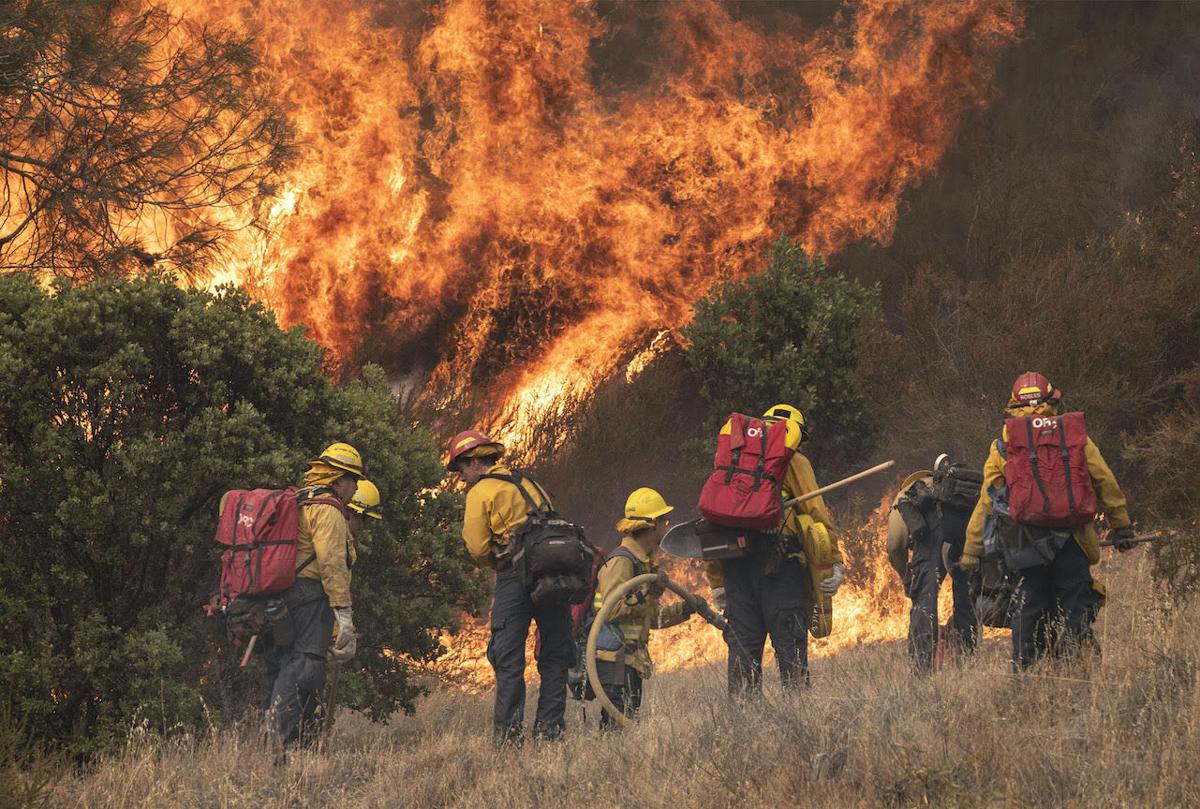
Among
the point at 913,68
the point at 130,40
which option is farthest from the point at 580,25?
the point at 130,40

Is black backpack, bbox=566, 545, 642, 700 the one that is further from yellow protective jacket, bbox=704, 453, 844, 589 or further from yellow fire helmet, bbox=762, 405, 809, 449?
yellow fire helmet, bbox=762, 405, 809, 449

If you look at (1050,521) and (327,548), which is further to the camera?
(327,548)

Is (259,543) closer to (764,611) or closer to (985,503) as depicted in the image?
(764,611)

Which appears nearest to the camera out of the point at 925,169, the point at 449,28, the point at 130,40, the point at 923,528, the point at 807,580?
the point at 807,580

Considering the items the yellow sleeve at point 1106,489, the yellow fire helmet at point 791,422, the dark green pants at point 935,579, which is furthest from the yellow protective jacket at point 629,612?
the yellow sleeve at point 1106,489

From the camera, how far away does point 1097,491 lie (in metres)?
7.15

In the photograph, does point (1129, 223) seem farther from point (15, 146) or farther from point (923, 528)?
point (15, 146)

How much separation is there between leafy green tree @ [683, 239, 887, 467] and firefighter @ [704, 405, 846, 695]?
547 inches

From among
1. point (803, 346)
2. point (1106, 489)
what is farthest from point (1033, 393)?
point (803, 346)

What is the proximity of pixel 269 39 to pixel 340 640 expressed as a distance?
723 inches

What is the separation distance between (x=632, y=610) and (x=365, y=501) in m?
1.83

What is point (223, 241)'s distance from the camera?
52.6 ft

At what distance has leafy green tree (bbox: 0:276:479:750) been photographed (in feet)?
27.6

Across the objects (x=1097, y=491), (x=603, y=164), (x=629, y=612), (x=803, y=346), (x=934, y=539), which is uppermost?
(x=603, y=164)
